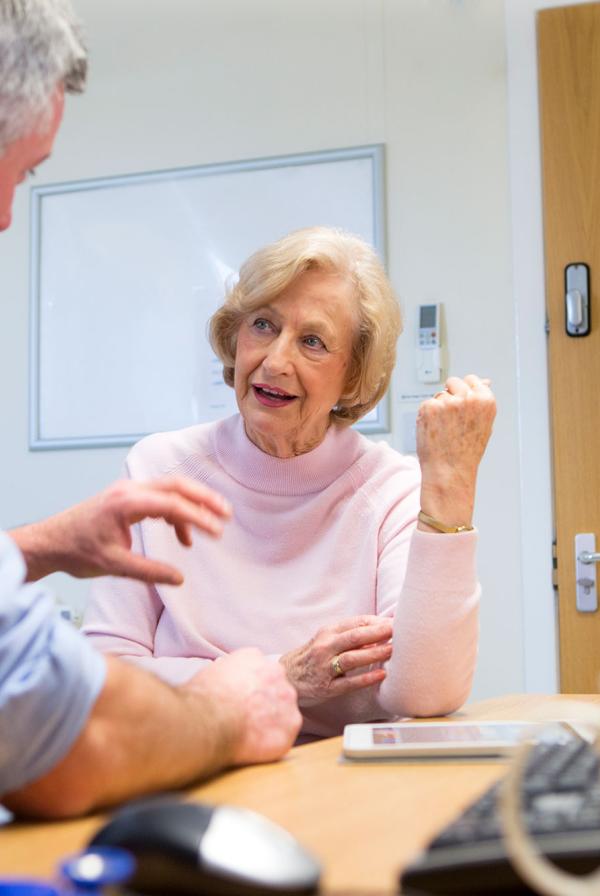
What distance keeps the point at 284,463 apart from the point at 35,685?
111 cm

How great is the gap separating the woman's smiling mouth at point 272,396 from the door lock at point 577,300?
1268mm

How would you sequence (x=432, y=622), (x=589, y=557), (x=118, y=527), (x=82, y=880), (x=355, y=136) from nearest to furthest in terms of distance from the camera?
1. (x=82, y=880)
2. (x=118, y=527)
3. (x=432, y=622)
4. (x=589, y=557)
5. (x=355, y=136)

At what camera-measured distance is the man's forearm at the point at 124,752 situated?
2.39ft

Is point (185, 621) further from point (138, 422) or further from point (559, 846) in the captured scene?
point (138, 422)

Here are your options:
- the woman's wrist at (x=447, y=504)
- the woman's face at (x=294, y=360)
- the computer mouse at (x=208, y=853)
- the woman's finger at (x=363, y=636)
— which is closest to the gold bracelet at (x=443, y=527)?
the woman's wrist at (x=447, y=504)

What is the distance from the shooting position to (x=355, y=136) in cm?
307

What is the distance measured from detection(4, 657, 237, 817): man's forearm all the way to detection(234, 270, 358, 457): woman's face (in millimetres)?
984

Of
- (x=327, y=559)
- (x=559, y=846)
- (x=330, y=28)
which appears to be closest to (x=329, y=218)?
(x=330, y=28)

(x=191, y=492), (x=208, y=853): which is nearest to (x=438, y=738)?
(x=191, y=492)

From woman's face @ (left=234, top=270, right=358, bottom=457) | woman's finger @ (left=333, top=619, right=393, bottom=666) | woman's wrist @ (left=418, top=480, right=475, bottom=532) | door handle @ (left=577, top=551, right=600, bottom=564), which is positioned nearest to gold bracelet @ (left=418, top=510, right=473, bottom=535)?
woman's wrist @ (left=418, top=480, right=475, bottom=532)

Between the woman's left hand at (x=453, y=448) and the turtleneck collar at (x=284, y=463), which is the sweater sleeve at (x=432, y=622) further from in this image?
the turtleneck collar at (x=284, y=463)

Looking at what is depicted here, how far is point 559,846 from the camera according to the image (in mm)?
570

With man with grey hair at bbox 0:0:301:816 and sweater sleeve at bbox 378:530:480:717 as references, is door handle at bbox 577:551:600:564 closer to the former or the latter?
sweater sleeve at bbox 378:530:480:717

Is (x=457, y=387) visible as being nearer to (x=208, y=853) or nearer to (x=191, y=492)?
(x=191, y=492)
